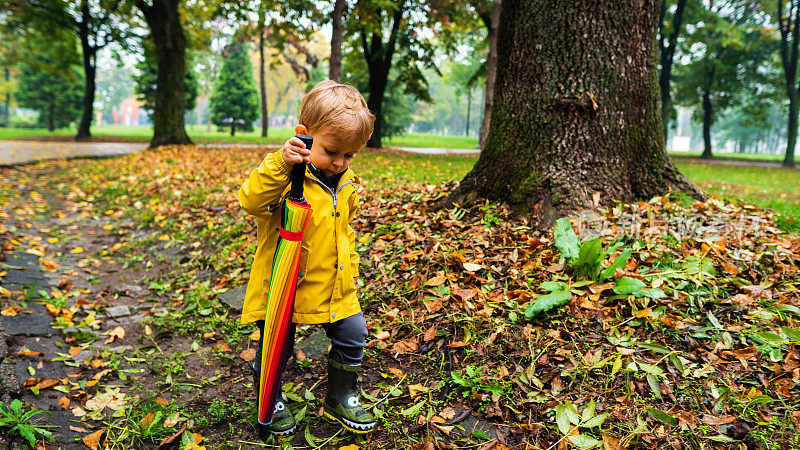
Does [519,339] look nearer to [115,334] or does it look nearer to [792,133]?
[115,334]

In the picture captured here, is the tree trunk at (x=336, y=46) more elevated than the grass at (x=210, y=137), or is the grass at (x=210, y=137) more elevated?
the tree trunk at (x=336, y=46)

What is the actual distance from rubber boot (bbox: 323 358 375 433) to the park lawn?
0.08m

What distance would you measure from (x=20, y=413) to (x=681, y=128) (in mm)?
131446

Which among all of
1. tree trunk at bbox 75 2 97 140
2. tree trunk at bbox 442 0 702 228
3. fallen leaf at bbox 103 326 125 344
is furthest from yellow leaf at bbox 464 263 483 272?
tree trunk at bbox 75 2 97 140

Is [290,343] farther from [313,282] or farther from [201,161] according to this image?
[201,161]

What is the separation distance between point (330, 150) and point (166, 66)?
14012 mm

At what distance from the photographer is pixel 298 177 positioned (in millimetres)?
1734

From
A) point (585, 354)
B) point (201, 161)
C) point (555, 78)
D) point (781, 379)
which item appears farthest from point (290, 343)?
point (201, 161)

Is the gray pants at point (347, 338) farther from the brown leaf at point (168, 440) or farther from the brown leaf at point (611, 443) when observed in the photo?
the brown leaf at point (611, 443)

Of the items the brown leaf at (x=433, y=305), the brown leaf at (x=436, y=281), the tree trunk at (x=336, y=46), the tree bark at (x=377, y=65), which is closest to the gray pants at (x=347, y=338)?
the brown leaf at (x=433, y=305)

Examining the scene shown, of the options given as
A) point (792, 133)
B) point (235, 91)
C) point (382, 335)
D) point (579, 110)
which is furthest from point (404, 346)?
point (235, 91)

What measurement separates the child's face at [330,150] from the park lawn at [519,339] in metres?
1.33

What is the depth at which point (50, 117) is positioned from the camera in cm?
3162

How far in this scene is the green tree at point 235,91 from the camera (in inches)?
1313
